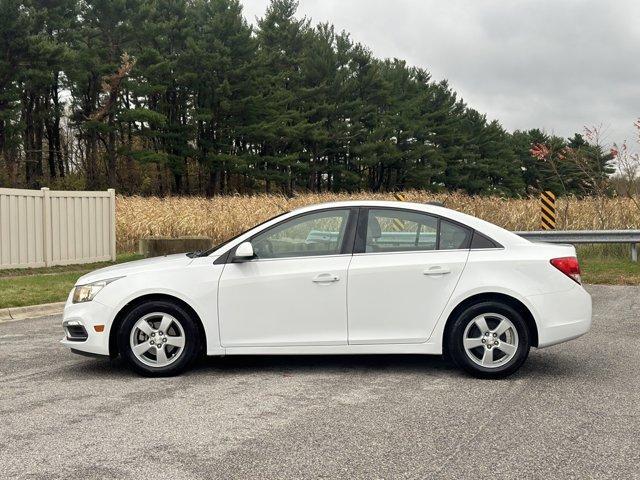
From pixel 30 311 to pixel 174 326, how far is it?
5.06 metres

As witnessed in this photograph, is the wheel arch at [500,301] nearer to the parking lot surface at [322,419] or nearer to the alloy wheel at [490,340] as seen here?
the alloy wheel at [490,340]

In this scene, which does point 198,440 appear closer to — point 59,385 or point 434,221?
point 59,385

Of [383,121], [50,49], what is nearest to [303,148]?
[383,121]

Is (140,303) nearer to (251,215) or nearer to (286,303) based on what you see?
(286,303)

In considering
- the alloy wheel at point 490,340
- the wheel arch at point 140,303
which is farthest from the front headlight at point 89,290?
the alloy wheel at point 490,340

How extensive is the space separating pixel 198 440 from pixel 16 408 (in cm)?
171

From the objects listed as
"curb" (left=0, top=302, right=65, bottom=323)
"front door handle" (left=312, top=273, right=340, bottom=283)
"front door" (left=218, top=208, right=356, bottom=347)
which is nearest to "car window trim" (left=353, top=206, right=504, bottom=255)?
"front door" (left=218, top=208, right=356, bottom=347)

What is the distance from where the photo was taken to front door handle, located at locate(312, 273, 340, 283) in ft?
19.8

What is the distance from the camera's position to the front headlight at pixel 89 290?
6.21m

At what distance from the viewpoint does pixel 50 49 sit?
3691 cm

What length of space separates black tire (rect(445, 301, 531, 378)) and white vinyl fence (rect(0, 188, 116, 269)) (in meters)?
11.2

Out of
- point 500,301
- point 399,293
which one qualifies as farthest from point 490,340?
point 399,293

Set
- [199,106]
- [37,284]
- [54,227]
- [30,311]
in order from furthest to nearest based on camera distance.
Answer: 1. [199,106]
2. [54,227]
3. [37,284]
4. [30,311]

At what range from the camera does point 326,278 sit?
604 centimetres
